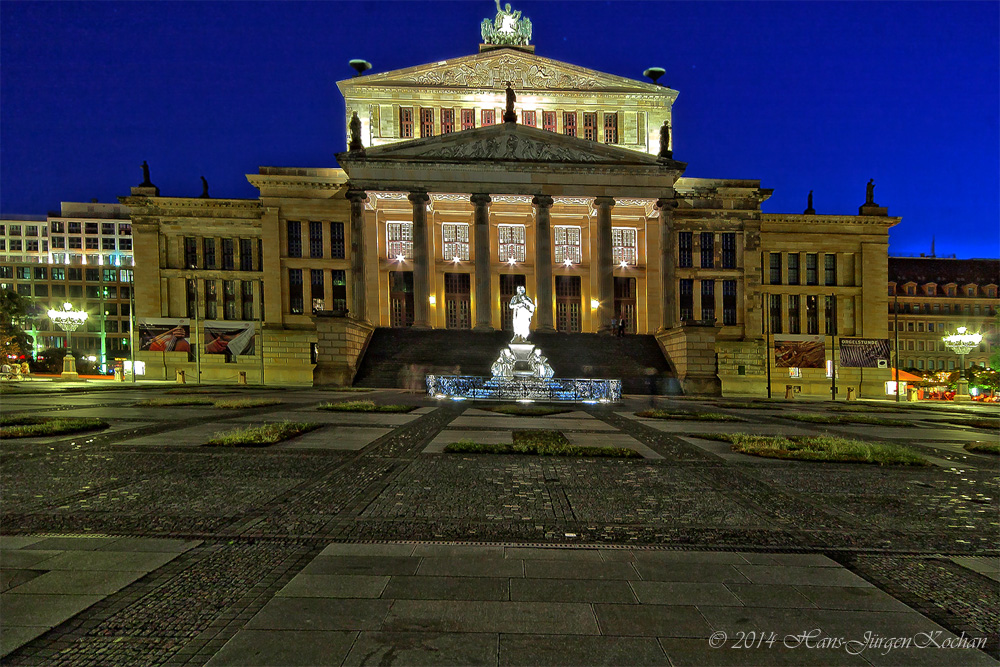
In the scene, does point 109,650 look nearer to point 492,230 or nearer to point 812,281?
point 492,230

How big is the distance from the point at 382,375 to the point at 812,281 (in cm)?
4490

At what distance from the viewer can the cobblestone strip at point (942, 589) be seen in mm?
3896

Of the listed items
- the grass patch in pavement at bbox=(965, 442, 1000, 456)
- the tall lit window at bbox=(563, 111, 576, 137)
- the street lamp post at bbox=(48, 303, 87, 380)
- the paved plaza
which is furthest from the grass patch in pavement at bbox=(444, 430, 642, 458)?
the tall lit window at bbox=(563, 111, 576, 137)

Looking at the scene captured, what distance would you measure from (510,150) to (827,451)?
36.9 m

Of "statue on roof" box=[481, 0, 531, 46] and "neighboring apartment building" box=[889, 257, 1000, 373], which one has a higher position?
"statue on roof" box=[481, 0, 531, 46]

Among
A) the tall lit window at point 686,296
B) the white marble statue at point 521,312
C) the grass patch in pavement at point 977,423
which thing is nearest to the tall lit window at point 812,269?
the tall lit window at point 686,296

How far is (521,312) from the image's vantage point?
25.3 metres

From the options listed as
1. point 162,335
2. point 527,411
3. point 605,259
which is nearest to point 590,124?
point 605,259

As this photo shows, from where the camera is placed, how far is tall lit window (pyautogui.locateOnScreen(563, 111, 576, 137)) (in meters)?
51.5

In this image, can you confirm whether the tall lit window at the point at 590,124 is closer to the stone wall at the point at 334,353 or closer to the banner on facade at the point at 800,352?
the banner on facade at the point at 800,352

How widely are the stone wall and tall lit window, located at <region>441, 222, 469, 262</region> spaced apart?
778 inches

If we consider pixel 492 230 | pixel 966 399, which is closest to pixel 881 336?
pixel 966 399

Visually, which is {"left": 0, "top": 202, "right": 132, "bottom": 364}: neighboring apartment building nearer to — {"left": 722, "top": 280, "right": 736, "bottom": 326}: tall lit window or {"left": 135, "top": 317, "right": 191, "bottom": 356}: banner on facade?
{"left": 135, "top": 317, "right": 191, "bottom": 356}: banner on facade

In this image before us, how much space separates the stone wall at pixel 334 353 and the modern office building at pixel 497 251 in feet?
46.9
